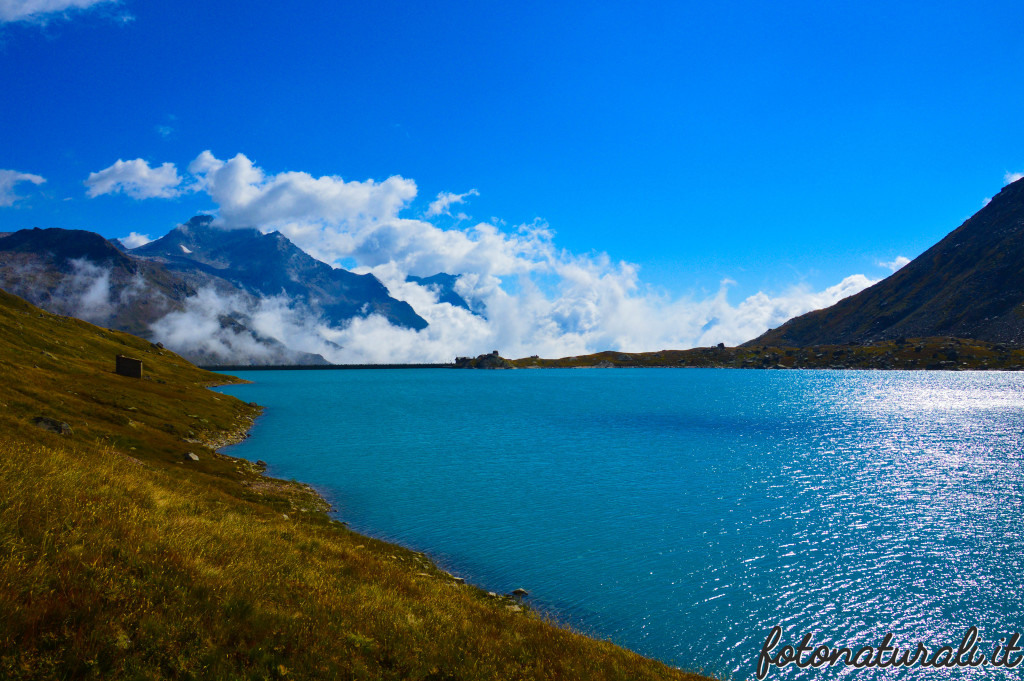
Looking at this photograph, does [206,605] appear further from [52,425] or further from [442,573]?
[52,425]

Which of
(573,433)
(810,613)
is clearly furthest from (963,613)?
(573,433)

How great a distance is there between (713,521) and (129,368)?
3905 inches

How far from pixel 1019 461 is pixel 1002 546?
39.0m

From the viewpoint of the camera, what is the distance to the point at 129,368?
86.4 meters

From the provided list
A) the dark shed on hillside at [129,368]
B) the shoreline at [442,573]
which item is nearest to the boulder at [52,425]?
the shoreline at [442,573]

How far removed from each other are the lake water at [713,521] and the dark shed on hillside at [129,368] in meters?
25.6

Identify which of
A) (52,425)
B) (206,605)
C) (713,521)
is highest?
(52,425)

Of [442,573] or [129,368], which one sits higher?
[129,368]

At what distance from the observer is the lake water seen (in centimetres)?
2370

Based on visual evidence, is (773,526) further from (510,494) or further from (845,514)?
(510,494)

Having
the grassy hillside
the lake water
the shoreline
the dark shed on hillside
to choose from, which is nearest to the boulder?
the shoreline

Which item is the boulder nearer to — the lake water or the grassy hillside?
the grassy hillside

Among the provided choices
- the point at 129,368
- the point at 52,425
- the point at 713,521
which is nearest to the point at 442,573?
the point at 713,521

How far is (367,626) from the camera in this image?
13227 millimetres
